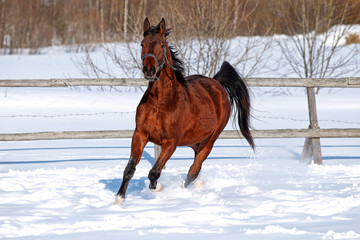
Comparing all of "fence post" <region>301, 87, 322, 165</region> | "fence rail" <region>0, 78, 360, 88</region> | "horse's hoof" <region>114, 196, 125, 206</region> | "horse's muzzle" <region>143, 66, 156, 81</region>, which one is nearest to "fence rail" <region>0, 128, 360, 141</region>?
"fence post" <region>301, 87, 322, 165</region>

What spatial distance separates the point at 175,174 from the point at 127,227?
2.73 m

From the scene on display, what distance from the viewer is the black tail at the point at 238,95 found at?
6168mm

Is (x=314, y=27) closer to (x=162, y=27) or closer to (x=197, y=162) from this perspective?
(x=197, y=162)

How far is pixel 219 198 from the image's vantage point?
15.3ft

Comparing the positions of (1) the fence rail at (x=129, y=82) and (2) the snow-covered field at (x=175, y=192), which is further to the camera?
(1) the fence rail at (x=129, y=82)

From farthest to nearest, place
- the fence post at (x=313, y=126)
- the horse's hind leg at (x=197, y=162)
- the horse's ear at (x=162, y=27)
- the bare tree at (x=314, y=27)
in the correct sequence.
A: 1. the bare tree at (x=314, y=27)
2. the fence post at (x=313, y=126)
3. the horse's hind leg at (x=197, y=162)
4. the horse's ear at (x=162, y=27)

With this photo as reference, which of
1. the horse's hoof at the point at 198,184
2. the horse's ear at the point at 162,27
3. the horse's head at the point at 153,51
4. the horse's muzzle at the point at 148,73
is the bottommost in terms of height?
the horse's hoof at the point at 198,184

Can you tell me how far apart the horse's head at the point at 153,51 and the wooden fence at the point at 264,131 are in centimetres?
203

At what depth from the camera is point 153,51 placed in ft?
13.9

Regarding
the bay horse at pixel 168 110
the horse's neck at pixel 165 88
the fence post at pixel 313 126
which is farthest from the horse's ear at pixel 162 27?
the fence post at pixel 313 126

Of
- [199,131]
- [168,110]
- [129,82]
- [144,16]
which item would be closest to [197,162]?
[199,131]

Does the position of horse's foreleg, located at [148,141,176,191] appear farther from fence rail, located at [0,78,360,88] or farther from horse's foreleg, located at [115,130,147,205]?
→ fence rail, located at [0,78,360,88]

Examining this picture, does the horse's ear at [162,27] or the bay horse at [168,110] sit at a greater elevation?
the horse's ear at [162,27]

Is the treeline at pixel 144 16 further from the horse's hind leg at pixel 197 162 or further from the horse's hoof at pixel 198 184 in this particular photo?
the horse's hoof at pixel 198 184
